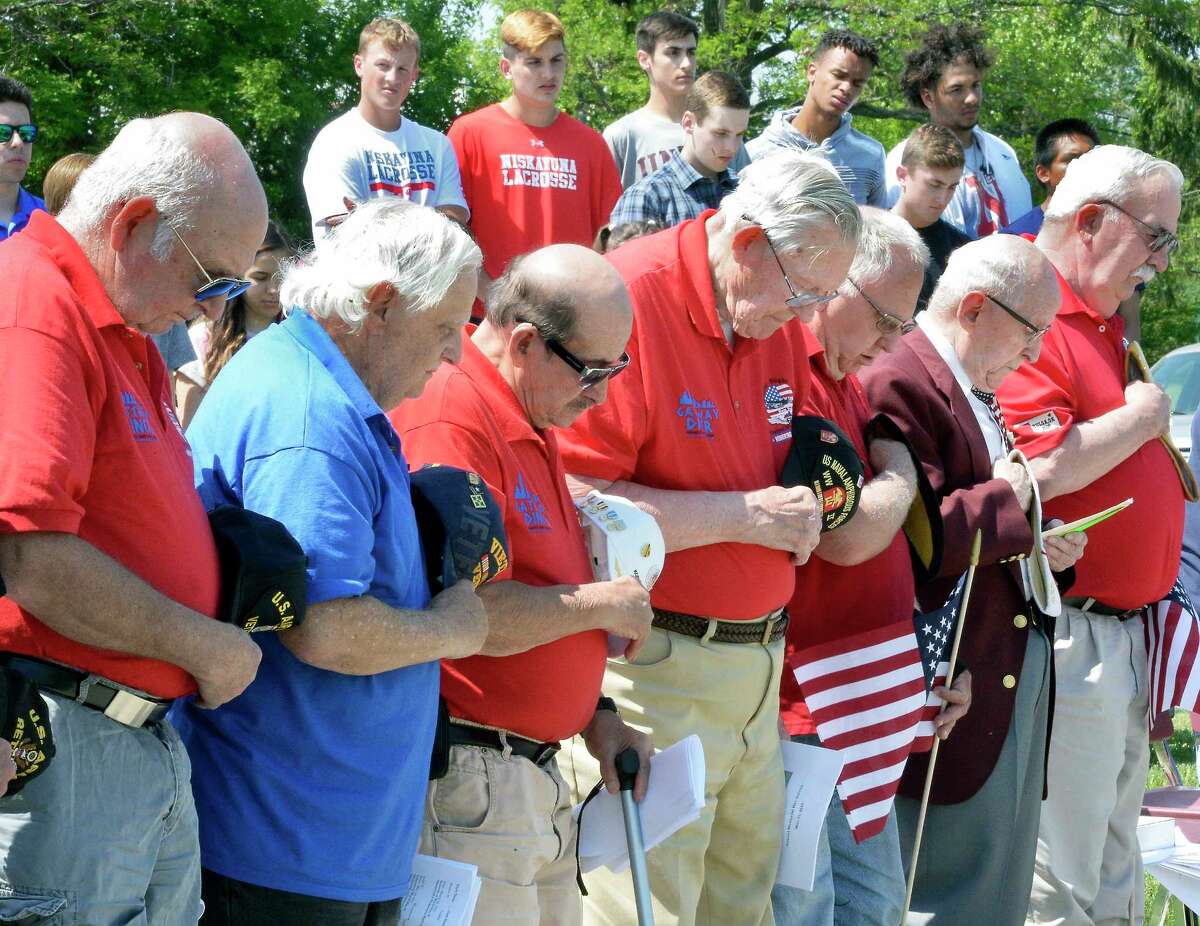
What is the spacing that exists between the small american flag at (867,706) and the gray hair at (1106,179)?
172cm

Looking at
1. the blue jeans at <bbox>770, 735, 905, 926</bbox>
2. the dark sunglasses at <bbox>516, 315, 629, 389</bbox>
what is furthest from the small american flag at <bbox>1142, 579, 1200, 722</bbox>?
the dark sunglasses at <bbox>516, 315, 629, 389</bbox>

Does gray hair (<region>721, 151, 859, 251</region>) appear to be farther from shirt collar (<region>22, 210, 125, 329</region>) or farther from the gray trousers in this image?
shirt collar (<region>22, 210, 125, 329</region>)

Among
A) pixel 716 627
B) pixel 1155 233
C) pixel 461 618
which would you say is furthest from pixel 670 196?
pixel 461 618

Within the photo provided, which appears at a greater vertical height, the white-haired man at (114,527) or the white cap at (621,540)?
the white-haired man at (114,527)

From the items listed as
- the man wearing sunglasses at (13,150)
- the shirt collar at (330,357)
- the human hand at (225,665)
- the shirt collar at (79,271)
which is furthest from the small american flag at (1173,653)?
the man wearing sunglasses at (13,150)

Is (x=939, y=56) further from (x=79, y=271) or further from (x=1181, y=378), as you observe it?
(x=1181, y=378)

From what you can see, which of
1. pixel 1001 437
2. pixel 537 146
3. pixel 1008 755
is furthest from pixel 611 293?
pixel 537 146

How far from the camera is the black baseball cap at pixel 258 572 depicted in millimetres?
2395

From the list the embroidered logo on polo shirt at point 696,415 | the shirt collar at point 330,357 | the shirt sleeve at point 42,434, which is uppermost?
the shirt sleeve at point 42,434

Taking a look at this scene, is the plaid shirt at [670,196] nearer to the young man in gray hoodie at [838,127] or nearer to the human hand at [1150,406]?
the young man in gray hoodie at [838,127]

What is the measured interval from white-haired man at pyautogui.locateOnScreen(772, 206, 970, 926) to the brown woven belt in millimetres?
326

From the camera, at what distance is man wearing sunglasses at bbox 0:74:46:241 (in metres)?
5.16

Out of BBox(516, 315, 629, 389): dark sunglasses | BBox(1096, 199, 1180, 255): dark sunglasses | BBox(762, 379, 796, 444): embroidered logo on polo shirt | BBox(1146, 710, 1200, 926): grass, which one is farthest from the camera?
BBox(1146, 710, 1200, 926): grass

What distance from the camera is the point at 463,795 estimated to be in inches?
117
